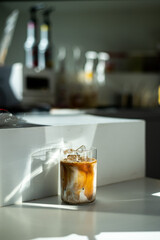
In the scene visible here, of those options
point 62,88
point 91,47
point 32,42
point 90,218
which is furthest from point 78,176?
point 91,47

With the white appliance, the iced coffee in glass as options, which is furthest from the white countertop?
the white appliance

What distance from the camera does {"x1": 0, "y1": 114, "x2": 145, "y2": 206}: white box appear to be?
72 cm

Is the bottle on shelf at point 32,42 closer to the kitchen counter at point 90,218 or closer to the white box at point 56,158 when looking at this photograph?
the white box at point 56,158

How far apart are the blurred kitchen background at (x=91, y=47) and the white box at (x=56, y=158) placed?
161cm

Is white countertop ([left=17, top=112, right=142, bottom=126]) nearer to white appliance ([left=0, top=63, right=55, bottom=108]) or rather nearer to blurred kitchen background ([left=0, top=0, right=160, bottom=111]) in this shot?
white appliance ([left=0, top=63, right=55, bottom=108])

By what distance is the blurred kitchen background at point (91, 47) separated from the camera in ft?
8.66

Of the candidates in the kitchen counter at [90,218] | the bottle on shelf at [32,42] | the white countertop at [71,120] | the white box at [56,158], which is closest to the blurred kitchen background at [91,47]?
the bottle on shelf at [32,42]

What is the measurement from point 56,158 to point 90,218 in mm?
209

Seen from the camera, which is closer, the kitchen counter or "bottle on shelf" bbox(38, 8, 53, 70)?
the kitchen counter

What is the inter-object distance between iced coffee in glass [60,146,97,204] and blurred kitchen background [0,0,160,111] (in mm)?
1828

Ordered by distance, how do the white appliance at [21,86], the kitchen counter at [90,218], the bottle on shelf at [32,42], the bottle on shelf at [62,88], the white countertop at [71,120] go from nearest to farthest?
the kitchen counter at [90,218]
the white countertop at [71,120]
the white appliance at [21,86]
the bottle on shelf at [32,42]
the bottle on shelf at [62,88]

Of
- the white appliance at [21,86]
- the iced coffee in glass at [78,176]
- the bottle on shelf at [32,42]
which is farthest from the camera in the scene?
the bottle on shelf at [32,42]

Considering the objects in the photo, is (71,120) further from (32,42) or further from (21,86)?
(32,42)

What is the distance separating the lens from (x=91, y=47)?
115 inches
